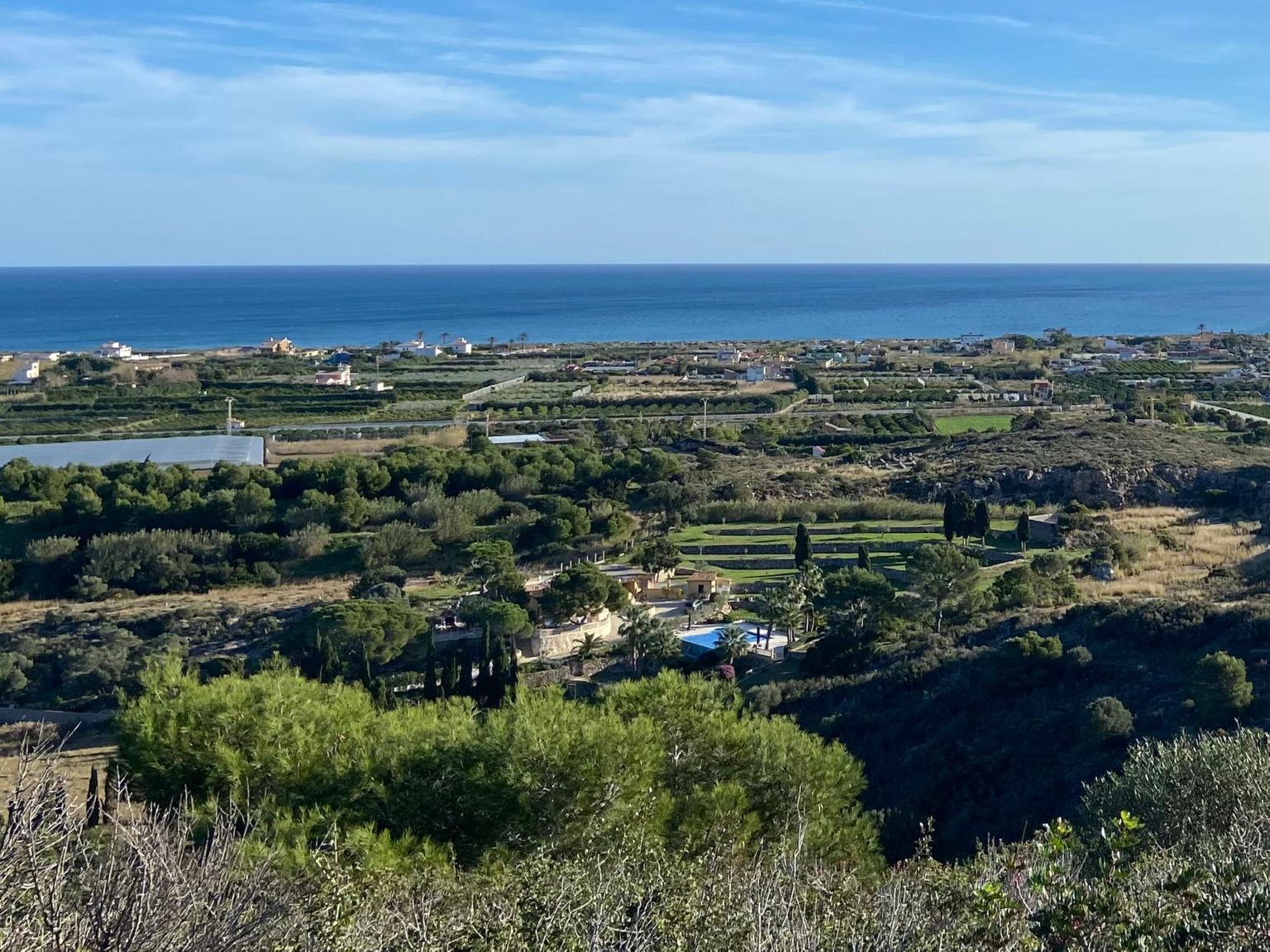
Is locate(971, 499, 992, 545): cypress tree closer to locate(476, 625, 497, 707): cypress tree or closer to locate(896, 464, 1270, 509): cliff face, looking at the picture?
locate(896, 464, 1270, 509): cliff face

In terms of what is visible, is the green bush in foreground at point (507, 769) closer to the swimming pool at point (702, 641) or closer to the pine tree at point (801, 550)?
the swimming pool at point (702, 641)

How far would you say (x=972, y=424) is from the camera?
4684cm

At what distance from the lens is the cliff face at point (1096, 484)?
3039 cm

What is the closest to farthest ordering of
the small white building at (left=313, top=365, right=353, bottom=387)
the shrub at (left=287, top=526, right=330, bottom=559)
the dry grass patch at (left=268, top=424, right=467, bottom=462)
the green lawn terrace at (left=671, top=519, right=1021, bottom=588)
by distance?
the green lawn terrace at (left=671, top=519, right=1021, bottom=588) → the shrub at (left=287, top=526, right=330, bottom=559) → the dry grass patch at (left=268, top=424, right=467, bottom=462) → the small white building at (left=313, top=365, right=353, bottom=387)

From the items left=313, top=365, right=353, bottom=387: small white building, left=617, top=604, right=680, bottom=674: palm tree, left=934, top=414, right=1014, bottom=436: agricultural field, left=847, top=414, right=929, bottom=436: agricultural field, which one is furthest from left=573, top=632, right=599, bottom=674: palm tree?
left=313, top=365, right=353, bottom=387: small white building

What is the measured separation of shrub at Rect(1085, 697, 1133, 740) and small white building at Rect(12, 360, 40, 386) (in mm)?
60164

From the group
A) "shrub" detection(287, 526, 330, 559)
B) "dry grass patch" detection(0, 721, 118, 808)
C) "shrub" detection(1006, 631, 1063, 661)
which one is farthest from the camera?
"shrub" detection(287, 526, 330, 559)

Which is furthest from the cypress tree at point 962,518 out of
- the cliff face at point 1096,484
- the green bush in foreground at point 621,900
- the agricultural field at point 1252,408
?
the agricultural field at point 1252,408

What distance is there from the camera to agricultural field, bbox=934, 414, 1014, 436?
44344 millimetres

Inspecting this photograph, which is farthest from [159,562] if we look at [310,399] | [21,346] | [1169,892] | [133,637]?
[21,346]

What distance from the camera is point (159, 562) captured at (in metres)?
25.5

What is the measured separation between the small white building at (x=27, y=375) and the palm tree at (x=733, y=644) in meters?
53.1

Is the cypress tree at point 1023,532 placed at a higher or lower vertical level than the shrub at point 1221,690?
lower

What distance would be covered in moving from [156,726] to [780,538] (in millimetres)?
17943
